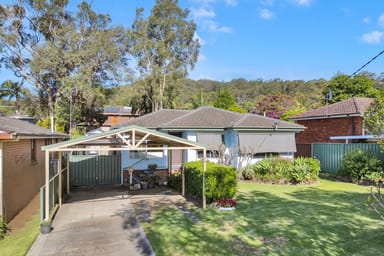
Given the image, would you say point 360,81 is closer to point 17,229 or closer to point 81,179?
point 81,179

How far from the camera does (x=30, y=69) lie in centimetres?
3062

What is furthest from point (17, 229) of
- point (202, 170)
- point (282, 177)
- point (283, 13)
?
point (283, 13)

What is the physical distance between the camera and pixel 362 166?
46.0 ft

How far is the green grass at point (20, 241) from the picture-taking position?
6.09 meters

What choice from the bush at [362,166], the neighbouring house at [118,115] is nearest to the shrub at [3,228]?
the bush at [362,166]

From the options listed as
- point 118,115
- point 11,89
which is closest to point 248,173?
point 11,89

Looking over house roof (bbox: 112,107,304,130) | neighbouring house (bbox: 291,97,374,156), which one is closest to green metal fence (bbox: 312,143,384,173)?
neighbouring house (bbox: 291,97,374,156)

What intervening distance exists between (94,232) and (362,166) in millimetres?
13003

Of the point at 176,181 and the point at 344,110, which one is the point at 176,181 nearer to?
the point at 176,181

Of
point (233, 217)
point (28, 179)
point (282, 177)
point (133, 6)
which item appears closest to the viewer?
point (233, 217)

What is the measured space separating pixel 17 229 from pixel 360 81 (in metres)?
42.5

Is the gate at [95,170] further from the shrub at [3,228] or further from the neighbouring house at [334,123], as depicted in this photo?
the neighbouring house at [334,123]

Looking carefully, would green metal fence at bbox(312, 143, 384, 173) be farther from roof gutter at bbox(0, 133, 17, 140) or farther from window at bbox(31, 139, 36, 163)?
window at bbox(31, 139, 36, 163)

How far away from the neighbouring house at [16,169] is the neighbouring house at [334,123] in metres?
16.4
